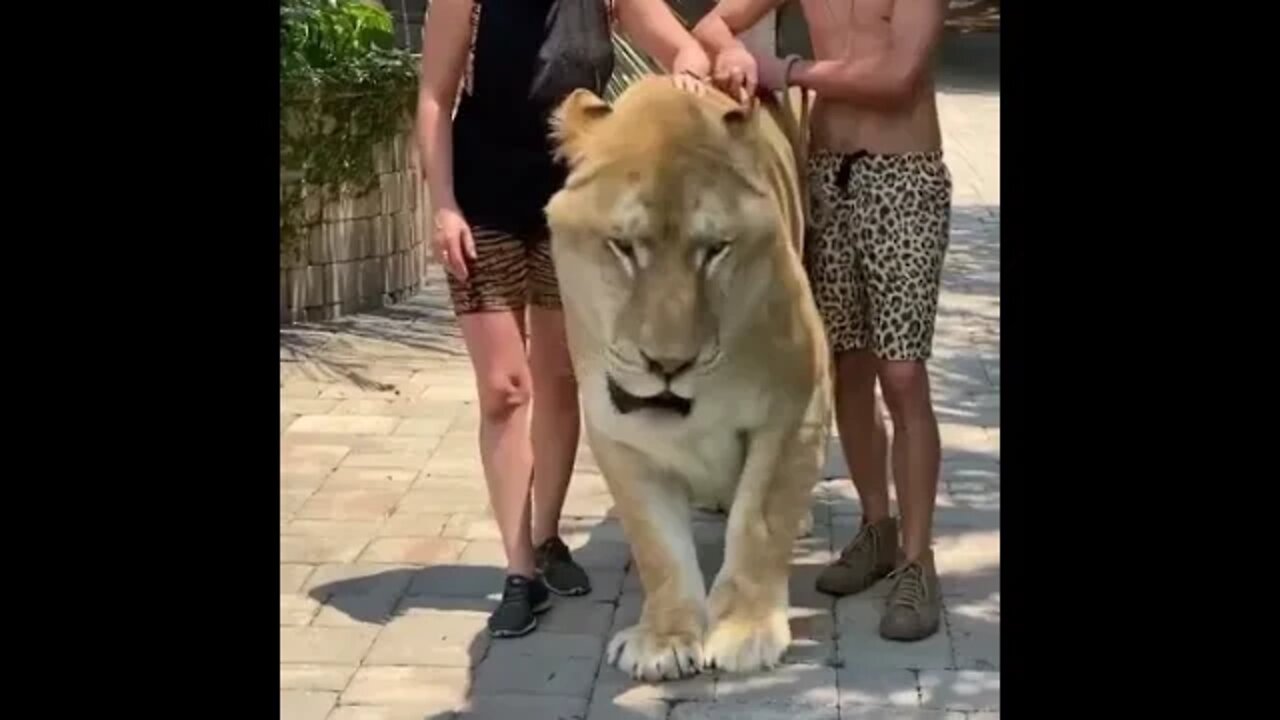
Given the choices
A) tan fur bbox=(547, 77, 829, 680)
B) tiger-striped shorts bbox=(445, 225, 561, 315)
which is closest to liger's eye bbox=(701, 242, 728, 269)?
tan fur bbox=(547, 77, 829, 680)

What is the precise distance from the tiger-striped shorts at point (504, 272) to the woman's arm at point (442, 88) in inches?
5.3

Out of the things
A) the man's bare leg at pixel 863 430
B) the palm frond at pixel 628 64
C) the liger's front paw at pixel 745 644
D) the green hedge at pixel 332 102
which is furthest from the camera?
the green hedge at pixel 332 102

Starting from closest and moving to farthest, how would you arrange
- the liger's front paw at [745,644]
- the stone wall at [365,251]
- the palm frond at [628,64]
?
the liger's front paw at [745,644] → the palm frond at [628,64] → the stone wall at [365,251]

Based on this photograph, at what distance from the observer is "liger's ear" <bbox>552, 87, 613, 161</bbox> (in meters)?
4.09

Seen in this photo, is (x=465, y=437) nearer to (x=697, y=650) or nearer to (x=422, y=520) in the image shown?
(x=422, y=520)

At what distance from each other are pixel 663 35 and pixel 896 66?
0.60m

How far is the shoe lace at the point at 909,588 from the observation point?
177 inches

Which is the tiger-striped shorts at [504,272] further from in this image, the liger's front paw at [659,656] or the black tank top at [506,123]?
the liger's front paw at [659,656]

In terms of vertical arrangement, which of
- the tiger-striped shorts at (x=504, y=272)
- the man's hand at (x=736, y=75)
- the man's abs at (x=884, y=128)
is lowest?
the tiger-striped shorts at (x=504, y=272)

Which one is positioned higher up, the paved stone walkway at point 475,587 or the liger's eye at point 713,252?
the liger's eye at point 713,252

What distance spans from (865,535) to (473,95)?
5.44 ft

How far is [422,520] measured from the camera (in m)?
5.52

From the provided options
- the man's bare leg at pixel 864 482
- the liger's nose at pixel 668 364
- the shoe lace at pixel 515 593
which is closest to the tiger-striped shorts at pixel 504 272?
the liger's nose at pixel 668 364
